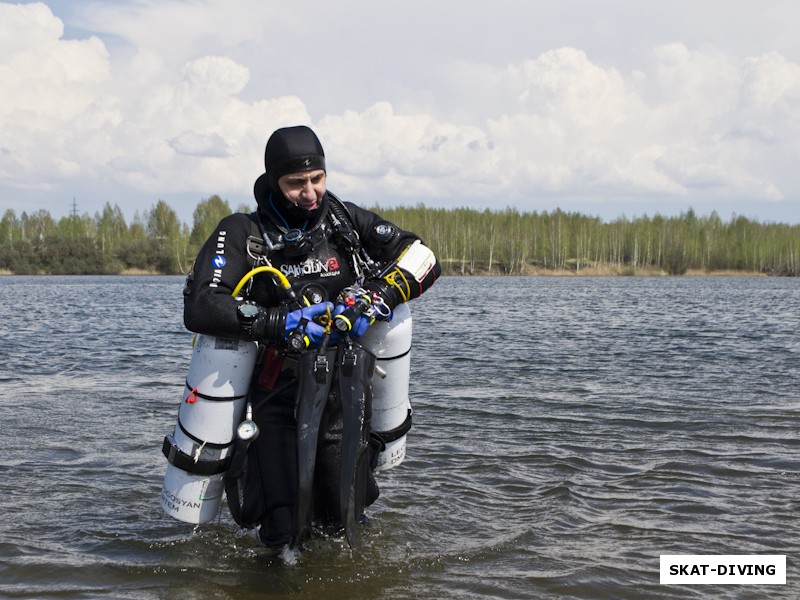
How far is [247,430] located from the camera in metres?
5.42

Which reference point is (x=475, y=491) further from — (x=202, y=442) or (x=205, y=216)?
(x=205, y=216)

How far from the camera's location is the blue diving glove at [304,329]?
5.21 meters

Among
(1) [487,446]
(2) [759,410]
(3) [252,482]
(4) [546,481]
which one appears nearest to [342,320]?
(3) [252,482]

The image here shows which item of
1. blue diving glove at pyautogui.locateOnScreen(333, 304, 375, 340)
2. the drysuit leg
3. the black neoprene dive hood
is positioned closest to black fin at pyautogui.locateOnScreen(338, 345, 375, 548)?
blue diving glove at pyautogui.locateOnScreen(333, 304, 375, 340)

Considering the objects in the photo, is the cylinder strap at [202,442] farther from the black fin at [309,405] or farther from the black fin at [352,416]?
the black fin at [352,416]

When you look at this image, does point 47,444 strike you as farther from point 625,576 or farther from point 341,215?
point 625,576

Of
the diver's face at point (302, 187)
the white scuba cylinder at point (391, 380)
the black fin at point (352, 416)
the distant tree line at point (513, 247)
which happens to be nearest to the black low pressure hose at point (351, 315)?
the black fin at point (352, 416)

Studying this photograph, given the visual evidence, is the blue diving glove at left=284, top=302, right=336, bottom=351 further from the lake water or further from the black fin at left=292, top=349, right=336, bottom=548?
the lake water

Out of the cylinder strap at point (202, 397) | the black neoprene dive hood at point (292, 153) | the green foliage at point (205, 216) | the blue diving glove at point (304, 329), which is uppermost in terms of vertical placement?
the green foliage at point (205, 216)

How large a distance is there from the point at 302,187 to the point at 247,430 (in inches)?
56.8

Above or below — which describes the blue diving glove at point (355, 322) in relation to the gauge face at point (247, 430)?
above

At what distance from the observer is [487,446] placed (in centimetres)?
1011

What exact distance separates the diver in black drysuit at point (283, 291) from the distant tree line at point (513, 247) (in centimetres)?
12963

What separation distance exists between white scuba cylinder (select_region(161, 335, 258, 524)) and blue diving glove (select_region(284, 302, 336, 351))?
371 millimetres
